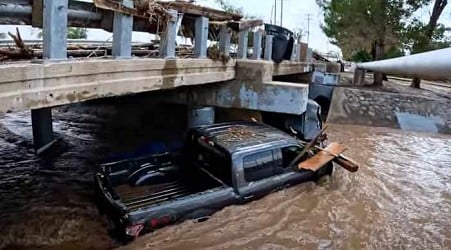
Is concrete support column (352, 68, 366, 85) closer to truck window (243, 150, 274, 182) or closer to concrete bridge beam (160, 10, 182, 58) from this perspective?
truck window (243, 150, 274, 182)

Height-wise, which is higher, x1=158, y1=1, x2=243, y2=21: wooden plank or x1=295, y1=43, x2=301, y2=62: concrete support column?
x1=158, y1=1, x2=243, y2=21: wooden plank

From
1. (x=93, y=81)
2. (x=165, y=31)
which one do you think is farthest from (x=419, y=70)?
(x=165, y=31)

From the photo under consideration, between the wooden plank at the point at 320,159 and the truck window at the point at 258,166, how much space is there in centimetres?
71

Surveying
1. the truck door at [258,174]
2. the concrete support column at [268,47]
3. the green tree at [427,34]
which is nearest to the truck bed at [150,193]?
the truck door at [258,174]

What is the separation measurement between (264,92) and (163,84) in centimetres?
253

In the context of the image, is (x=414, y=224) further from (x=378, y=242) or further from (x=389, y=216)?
(x=378, y=242)

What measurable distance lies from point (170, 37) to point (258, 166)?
222 cm

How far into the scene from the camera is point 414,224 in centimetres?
638

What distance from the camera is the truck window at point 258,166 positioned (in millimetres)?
6105

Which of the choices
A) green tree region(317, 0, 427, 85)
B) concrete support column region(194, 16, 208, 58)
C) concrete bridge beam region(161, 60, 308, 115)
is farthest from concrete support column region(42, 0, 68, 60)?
green tree region(317, 0, 427, 85)

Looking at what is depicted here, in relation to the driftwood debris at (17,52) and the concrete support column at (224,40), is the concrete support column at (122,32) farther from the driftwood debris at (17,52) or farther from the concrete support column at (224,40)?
the concrete support column at (224,40)

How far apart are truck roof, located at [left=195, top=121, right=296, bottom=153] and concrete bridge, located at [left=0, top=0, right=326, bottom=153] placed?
0.82 m

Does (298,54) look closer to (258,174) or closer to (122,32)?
(258,174)

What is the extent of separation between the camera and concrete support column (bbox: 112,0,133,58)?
4.80 m
